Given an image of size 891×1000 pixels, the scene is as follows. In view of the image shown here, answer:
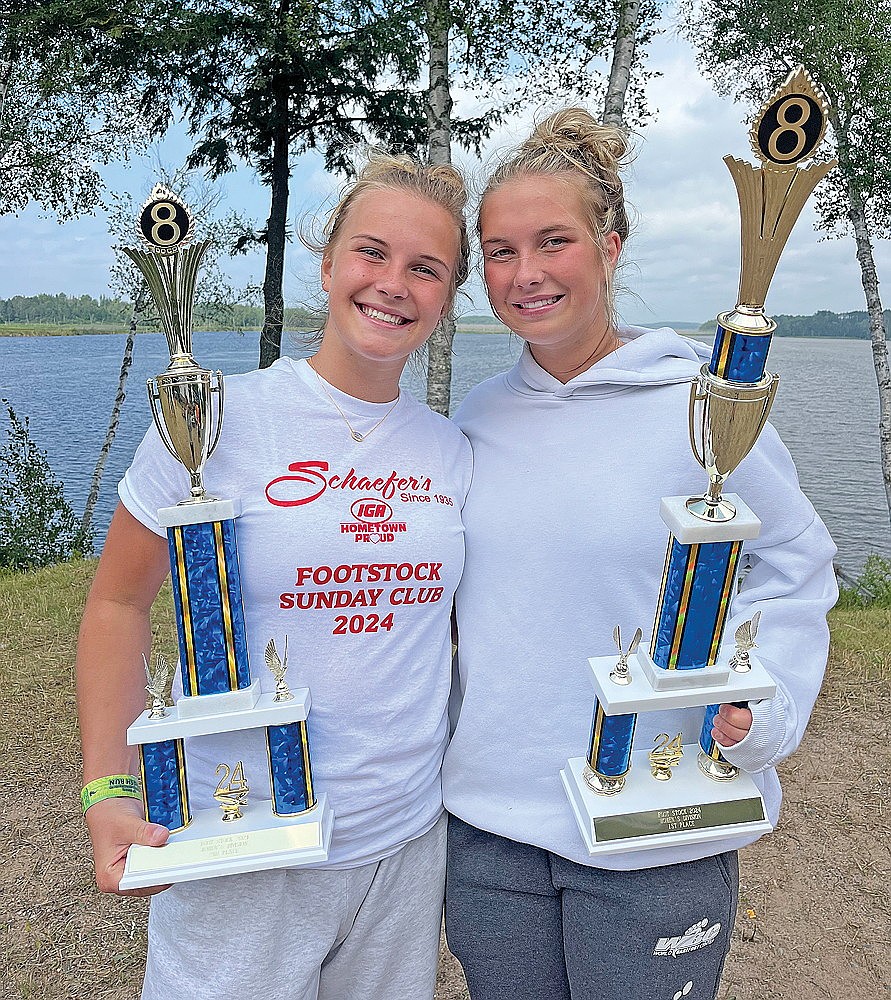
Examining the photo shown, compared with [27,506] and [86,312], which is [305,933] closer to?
[27,506]

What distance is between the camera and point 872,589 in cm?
A: 818

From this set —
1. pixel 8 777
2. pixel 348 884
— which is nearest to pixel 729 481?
pixel 348 884

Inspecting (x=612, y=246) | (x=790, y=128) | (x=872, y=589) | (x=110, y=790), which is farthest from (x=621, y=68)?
(x=110, y=790)

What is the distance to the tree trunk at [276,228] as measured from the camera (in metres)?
8.80

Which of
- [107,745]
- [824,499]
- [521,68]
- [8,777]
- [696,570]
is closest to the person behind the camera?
[696,570]

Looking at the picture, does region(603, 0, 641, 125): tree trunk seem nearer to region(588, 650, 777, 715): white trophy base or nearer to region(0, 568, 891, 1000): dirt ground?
region(0, 568, 891, 1000): dirt ground

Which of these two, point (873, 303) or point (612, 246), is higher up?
point (612, 246)

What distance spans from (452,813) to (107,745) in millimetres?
724

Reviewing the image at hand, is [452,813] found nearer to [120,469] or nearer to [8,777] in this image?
[8,777]

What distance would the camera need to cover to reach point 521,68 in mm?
8117

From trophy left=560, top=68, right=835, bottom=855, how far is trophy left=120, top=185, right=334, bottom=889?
0.54 metres

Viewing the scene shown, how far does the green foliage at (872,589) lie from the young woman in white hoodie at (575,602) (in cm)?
622

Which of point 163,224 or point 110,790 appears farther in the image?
point 110,790

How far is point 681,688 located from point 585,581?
0.28 m
